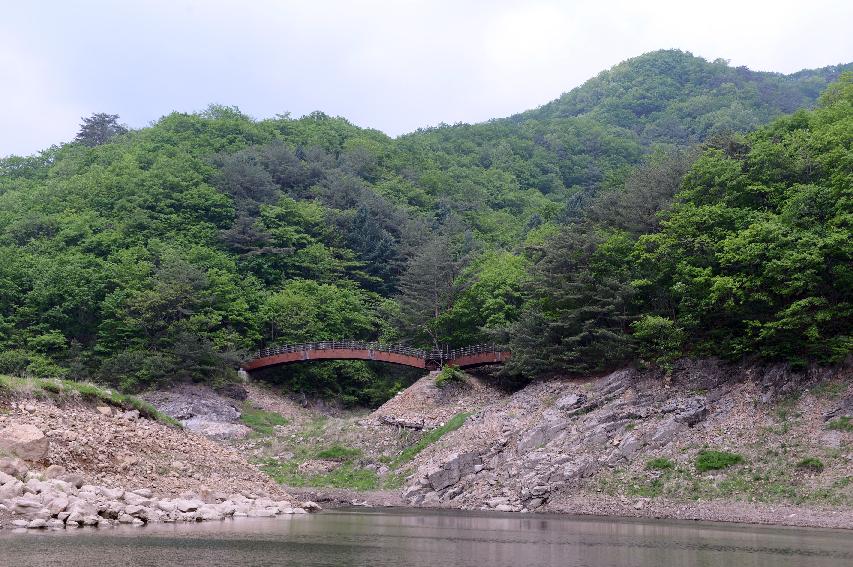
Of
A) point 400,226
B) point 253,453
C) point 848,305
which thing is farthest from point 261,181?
point 848,305

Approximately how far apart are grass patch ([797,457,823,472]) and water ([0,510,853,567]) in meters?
5.05

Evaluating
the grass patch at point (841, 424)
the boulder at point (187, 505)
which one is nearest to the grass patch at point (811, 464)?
the grass patch at point (841, 424)

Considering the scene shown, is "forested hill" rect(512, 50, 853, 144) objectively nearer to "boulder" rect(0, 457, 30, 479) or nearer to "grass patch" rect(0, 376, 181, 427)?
"grass patch" rect(0, 376, 181, 427)

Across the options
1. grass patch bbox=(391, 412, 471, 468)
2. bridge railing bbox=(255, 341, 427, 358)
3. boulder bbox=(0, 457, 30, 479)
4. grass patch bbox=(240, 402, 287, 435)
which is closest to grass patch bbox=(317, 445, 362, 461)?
grass patch bbox=(391, 412, 471, 468)

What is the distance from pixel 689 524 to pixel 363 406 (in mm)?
45833

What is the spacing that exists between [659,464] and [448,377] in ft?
68.5

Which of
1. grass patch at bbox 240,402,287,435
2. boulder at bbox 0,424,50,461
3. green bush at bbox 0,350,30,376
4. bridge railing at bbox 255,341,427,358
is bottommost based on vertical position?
grass patch at bbox 240,402,287,435

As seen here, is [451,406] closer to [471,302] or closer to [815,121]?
[471,302]

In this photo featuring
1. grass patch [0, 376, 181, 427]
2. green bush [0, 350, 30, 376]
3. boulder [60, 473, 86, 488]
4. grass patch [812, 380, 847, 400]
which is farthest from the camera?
green bush [0, 350, 30, 376]

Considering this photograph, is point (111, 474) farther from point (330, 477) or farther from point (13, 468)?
point (330, 477)

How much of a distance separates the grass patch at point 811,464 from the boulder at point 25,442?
29.9 meters

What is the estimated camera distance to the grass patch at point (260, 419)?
63.1 metres

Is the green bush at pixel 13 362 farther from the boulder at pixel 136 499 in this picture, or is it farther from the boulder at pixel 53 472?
the boulder at pixel 53 472

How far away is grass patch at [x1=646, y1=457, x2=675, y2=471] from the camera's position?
4131 cm
